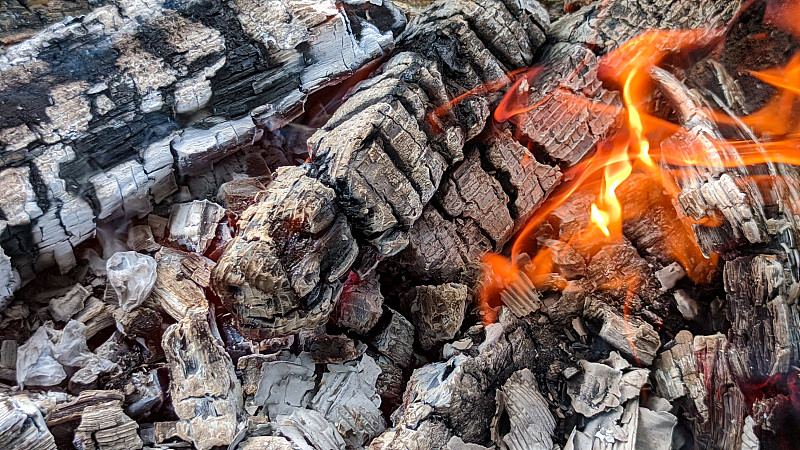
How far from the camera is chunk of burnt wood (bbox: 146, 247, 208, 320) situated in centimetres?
224

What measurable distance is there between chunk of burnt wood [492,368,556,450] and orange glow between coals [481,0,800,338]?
0.35 meters

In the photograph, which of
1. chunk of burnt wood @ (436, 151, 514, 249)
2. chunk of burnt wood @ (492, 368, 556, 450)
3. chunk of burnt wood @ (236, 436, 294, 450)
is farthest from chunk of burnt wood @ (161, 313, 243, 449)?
chunk of burnt wood @ (436, 151, 514, 249)

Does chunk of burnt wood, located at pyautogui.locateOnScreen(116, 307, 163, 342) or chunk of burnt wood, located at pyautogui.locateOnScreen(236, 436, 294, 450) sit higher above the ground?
chunk of burnt wood, located at pyautogui.locateOnScreen(116, 307, 163, 342)

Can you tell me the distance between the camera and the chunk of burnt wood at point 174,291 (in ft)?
7.36

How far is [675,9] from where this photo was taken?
109 inches

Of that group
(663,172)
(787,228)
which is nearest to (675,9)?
(663,172)

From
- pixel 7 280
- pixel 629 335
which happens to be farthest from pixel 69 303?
pixel 629 335

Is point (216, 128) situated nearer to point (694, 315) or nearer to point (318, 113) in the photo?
point (318, 113)

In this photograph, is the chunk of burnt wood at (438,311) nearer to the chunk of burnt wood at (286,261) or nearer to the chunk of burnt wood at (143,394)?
the chunk of burnt wood at (286,261)

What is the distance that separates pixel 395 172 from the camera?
2.26m

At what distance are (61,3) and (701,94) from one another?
3.44 meters

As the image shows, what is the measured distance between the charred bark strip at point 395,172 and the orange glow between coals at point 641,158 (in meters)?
0.19

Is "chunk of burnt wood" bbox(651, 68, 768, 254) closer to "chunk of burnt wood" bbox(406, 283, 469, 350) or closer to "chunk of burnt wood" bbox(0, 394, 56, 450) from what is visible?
"chunk of burnt wood" bbox(406, 283, 469, 350)

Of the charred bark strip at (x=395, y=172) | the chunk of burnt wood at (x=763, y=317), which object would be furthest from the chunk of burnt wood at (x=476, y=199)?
Answer: the chunk of burnt wood at (x=763, y=317)
